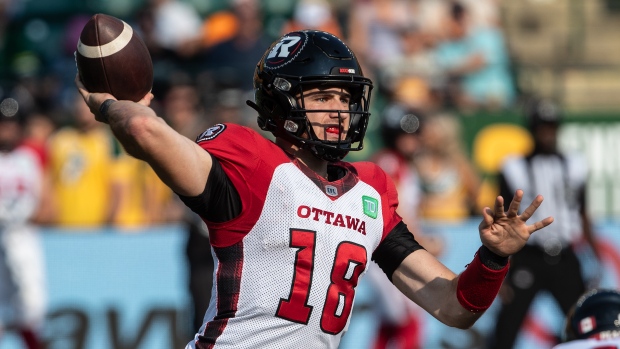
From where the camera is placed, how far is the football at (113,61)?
3.68 meters

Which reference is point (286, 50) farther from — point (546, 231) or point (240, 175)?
point (546, 231)

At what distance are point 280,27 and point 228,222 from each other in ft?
30.2

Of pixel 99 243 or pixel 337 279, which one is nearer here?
pixel 337 279

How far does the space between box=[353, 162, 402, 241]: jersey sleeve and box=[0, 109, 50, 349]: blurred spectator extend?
5.20 metres

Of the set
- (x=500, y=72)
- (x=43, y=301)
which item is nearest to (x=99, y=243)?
(x=43, y=301)

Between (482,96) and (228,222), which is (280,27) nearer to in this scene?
(482,96)

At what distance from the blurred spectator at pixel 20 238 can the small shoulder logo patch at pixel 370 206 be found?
5.33 metres

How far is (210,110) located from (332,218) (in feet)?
17.9

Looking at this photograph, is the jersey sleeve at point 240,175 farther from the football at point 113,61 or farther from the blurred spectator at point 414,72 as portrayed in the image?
the blurred spectator at point 414,72

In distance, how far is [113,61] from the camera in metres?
3.71

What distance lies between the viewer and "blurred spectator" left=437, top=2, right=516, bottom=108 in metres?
12.0

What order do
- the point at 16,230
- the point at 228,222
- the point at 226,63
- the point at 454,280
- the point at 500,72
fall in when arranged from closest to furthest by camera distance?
the point at 228,222 → the point at 454,280 → the point at 16,230 → the point at 226,63 → the point at 500,72

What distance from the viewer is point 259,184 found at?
3.74 metres

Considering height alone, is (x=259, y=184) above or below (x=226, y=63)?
above
